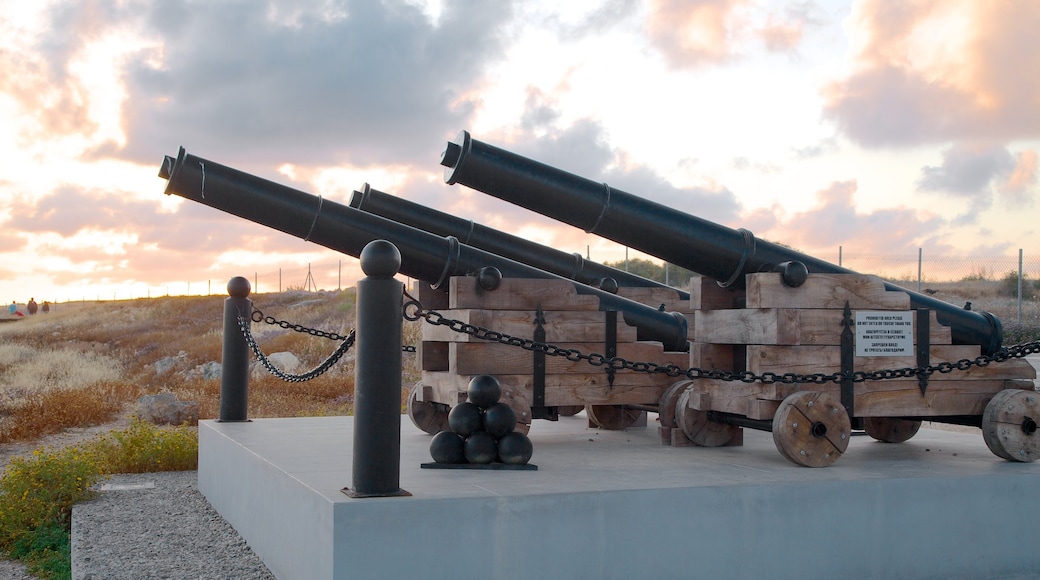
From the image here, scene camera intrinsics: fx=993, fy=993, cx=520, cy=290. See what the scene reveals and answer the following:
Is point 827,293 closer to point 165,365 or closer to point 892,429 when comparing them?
point 892,429

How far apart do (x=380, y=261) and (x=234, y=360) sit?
13.2 feet

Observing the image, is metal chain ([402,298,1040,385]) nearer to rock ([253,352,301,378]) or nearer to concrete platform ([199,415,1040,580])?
concrete platform ([199,415,1040,580])

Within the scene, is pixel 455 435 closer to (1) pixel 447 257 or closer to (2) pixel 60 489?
(1) pixel 447 257

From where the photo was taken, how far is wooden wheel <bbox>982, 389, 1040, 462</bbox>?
5598mm

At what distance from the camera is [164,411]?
537 inches

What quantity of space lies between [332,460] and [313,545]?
4.09 ft

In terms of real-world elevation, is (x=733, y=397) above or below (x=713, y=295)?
below

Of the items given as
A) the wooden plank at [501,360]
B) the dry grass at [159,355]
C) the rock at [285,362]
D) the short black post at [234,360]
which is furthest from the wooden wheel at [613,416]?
the rock at [285,362]

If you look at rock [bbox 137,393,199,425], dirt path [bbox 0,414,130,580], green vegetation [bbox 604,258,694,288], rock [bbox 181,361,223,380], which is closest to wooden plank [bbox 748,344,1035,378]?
dirt path [bbox 0,414,130,580]

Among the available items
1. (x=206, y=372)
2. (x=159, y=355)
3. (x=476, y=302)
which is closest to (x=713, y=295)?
(x=476, y=302)

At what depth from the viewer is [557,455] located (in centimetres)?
571

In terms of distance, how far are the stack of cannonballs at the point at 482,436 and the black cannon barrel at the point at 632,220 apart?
1415mm

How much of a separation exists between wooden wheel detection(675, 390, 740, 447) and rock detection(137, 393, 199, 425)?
9.26 m

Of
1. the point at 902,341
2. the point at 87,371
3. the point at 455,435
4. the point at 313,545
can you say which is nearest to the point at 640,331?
the point at 902,341
